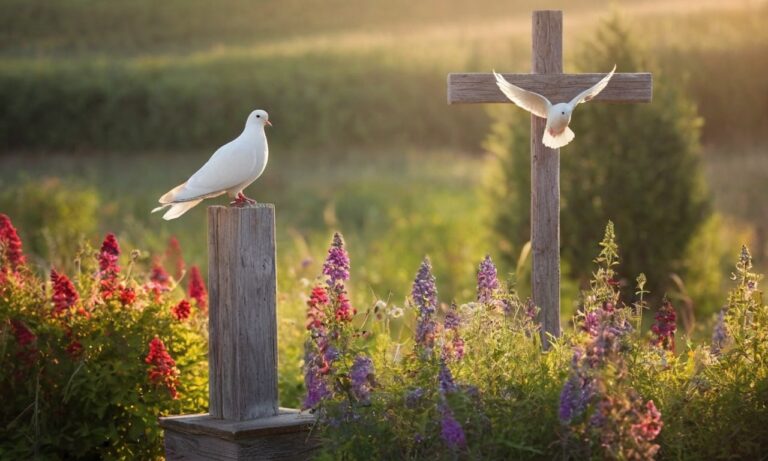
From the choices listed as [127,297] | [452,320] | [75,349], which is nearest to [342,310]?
[452,320]

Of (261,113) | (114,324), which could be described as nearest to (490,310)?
(261,113)

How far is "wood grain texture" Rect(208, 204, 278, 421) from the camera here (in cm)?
429

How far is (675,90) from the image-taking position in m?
7.90

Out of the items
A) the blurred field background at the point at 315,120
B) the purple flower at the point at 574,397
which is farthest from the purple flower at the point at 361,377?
the blurred field background at the point at 315,120

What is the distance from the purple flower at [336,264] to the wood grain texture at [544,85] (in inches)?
47.0

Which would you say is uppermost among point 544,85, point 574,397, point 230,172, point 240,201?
point 544,85

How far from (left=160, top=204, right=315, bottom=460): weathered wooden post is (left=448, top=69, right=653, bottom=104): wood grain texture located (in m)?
1.07

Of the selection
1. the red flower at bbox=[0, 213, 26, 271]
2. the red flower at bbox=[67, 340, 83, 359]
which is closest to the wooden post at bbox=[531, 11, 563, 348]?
the red flower at bbox=[67, 340, 83, 359]

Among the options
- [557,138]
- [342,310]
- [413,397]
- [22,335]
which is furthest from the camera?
[22,335]

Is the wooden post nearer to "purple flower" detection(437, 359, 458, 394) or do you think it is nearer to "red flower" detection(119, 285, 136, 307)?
"purple flower" detection(437, 359, 458, 394)

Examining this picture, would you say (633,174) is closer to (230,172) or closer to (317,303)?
(317,303)

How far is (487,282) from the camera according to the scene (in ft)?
12.9

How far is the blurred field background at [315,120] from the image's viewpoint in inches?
439

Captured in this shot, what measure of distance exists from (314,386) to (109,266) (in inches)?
58.9
